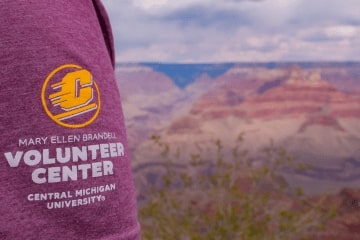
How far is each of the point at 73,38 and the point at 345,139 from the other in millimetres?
24668

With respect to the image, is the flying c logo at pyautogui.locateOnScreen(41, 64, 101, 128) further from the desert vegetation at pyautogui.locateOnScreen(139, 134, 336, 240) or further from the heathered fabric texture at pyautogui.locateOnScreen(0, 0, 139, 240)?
the desert vegetation at pyautogui.locateOnScreen(139, 134, 336, 240)

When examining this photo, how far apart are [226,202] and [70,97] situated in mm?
5280

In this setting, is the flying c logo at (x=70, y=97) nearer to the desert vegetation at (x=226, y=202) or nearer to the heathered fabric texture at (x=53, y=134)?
the heathered fabric texture at (x=53, y=134)

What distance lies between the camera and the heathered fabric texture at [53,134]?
26.5 inches

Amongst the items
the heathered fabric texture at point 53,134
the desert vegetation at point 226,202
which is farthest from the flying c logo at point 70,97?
the desert vegetation at point 226,202

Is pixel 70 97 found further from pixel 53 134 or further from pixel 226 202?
pixel 226 202

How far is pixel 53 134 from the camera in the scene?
0.68m

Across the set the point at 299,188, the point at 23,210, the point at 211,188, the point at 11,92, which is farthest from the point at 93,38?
the point at 211,188

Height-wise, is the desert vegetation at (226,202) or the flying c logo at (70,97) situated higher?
Answer: the flying c logo at (70,97)

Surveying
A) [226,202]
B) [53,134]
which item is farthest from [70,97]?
[226,202]

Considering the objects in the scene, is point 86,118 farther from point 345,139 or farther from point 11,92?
point 345,139

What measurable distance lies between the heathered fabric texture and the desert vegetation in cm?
477

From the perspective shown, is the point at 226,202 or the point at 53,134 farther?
the point at 226,202

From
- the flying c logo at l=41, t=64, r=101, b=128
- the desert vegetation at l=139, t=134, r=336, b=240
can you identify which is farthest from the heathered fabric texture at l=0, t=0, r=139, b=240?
the desert vegetation at l=139, t=134, r=336, b=240
